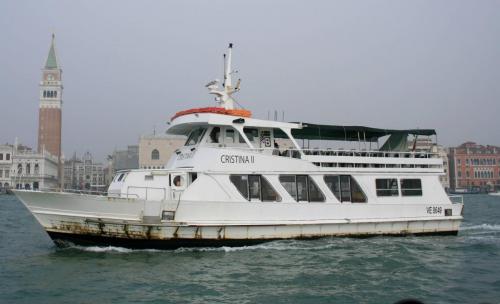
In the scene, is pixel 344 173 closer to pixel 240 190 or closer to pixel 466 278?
pixel 240 190

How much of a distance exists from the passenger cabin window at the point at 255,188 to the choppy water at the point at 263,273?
4.42ft

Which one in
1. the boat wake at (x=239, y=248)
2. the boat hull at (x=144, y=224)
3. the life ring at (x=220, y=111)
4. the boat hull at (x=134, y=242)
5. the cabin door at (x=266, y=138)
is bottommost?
the boat wake at (x=239, y=248)

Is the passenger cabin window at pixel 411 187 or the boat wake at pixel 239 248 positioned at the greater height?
the passenger cabin window at pixel 411 187

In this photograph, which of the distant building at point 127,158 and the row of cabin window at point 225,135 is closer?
the row of cabin window at point 225,135

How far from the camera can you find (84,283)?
366 inches

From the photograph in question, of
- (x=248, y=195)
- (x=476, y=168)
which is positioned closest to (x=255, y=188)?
(x=248, y=195)

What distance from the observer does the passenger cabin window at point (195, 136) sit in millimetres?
14247

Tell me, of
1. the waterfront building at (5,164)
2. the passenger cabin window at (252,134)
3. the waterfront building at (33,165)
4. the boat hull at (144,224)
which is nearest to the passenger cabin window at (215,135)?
the passenger cabin window at (252,134)

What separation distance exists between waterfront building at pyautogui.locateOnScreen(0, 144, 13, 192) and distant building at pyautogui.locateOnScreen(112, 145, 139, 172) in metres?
22.5

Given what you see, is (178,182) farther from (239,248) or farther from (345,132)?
(345,132)

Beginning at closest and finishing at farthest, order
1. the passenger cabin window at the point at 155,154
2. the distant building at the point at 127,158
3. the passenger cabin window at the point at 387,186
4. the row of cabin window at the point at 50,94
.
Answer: the passenger cabin window at the point at 387,186
the passenger cabin window at the point at 155,154
the distant building at the point at 127,158
the row of cabin window at the point at 50,94

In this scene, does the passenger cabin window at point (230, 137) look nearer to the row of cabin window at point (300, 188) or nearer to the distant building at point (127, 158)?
the row of cabin window at point (300, 188)

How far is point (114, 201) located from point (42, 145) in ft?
339

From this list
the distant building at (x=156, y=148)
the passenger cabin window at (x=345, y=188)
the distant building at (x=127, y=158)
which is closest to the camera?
the passenger cabin window at (x=345, y=188)
